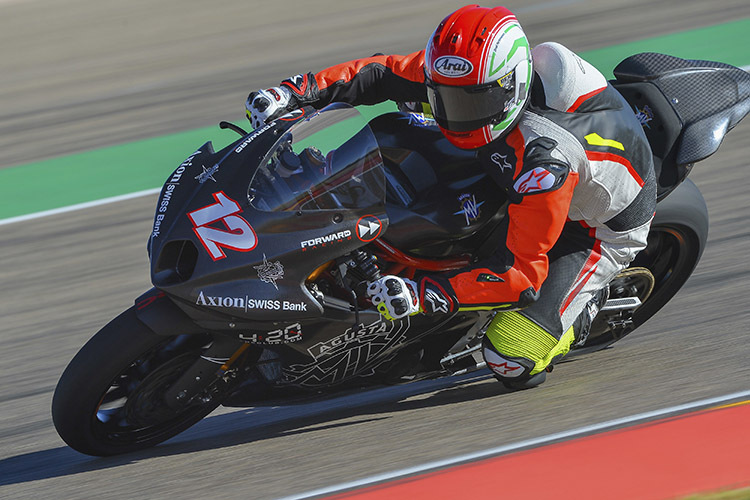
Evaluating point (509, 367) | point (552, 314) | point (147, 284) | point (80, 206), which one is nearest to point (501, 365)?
point (509, 367)

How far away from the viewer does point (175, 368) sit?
166 inches

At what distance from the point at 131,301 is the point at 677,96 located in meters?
3.53

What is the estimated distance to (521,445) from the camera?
421cm

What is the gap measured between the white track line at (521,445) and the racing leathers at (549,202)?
1.45 feet

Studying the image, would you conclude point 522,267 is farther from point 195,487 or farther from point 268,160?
point 195,487

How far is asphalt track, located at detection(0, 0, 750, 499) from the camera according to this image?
14.1 ft

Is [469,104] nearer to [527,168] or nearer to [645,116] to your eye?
[527,168]

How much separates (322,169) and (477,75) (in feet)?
2.44

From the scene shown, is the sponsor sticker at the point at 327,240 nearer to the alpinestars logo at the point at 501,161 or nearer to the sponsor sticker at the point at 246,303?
the sponsor sticker at the point at 246,303

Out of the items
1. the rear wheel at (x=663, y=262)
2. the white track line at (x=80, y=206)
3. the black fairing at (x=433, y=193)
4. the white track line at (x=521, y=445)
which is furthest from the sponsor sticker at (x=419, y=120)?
the white track line at (x=80, y=206)

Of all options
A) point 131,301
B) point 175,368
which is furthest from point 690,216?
point 131,301

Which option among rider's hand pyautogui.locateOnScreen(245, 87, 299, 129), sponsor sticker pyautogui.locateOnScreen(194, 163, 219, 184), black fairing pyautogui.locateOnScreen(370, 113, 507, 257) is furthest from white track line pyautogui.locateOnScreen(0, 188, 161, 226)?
sponsor sticker pyautogui.locateOnScreen(194, 163, 219, 184)

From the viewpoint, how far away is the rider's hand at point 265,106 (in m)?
4.39

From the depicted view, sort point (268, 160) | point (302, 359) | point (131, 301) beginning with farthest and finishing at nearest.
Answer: point (131, 301) < point (302, 359) < point (268, 160)
